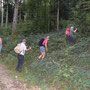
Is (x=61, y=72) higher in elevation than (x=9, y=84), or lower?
higher

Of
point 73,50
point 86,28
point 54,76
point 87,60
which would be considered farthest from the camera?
point 86,28

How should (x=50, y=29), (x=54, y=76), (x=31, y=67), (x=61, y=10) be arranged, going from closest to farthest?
(x=54, y=76) < (x=31, y=67) < (x=50, y=29) < (x=61, y=10)

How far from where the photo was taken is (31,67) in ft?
29.1

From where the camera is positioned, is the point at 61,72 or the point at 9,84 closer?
the point at 9,84

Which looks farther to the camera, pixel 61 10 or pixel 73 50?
pixel 61 10

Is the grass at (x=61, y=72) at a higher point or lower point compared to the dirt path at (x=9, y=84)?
higher

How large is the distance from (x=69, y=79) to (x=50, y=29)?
54.3 feet

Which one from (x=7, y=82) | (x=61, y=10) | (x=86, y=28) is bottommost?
(x=7, y=82)

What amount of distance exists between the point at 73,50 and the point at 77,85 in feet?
14.0

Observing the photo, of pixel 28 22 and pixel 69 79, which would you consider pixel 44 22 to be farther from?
pixel 69 79

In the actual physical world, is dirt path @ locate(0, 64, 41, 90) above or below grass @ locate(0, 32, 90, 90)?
below

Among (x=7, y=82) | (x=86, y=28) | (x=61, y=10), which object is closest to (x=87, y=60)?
(x=7, y=82)

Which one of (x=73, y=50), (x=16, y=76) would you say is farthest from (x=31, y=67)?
(x=73, y=50)

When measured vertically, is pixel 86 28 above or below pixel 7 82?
above
